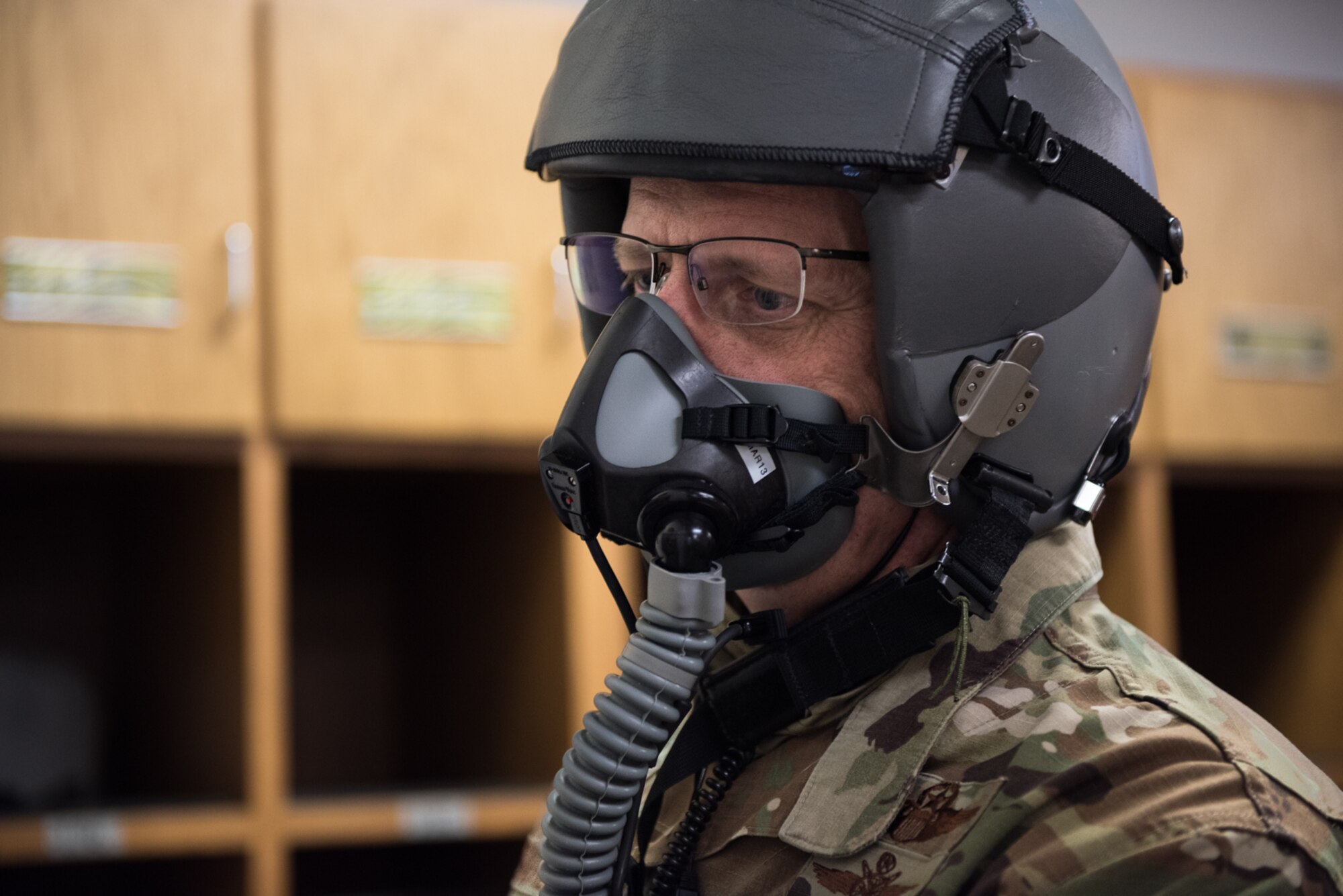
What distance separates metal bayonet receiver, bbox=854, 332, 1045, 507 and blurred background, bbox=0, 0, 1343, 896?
96 cm

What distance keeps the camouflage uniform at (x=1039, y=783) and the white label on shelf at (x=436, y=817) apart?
2.64 feet

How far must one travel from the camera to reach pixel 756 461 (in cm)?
96

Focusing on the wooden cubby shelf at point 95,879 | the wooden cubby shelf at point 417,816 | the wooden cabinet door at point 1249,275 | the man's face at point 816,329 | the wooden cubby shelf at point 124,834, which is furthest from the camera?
the wooden cabinet door at point 1249,275

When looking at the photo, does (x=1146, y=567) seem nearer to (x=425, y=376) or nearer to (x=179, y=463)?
(x=425, y=376)

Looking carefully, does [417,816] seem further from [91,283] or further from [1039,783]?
[1039,783]

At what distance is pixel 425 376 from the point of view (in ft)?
5.99

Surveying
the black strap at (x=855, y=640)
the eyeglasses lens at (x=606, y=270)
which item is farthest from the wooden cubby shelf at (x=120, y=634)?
the black strap at (x=855, y=640)

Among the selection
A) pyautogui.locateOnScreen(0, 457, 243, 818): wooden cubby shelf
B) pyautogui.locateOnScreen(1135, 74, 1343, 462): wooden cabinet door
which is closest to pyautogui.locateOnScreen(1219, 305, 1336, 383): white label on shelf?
pyautogui.locateOnScreen(1135, 74, 1343, 462): wooden cabinet door

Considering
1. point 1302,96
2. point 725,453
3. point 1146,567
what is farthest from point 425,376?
point 1302,96

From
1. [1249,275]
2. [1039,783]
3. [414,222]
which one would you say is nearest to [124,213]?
[414,222]

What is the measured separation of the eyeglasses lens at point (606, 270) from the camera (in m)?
1.10

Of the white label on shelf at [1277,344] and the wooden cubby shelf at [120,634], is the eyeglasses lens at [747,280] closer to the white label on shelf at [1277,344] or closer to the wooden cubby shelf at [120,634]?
the wooden cubby shelf at [120,634]

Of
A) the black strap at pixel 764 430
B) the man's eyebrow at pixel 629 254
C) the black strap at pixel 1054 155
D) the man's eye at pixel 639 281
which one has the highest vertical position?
the black strap at pixel 1054 155

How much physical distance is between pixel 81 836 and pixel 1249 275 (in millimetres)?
1892
